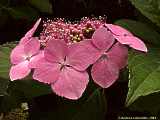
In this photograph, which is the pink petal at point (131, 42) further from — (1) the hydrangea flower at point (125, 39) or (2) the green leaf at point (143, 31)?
(2) the green leaf at point (143, 31)

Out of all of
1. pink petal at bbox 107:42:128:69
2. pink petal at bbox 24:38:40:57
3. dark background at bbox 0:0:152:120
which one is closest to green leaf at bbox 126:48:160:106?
pink petal at bbox 107:42:128:69

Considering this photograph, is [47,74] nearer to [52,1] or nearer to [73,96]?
[73,96]

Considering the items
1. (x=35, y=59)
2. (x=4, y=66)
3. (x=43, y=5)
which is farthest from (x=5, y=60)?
(x=43, y=5)

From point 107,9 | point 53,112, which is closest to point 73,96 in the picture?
point 53,112

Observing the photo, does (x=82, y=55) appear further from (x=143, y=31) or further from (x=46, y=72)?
(x=143, y=31)

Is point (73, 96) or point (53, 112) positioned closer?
point (73, 96)
